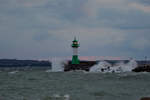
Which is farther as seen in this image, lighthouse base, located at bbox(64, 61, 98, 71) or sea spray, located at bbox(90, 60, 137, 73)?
lighthouse base, located at bbox(64, 61, 98, 71)

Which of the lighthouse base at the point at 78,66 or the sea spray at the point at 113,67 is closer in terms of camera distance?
the sea spray at the point at 113,67

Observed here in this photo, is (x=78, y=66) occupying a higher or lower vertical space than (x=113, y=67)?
higher

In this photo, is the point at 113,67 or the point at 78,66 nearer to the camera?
the point at 78,66

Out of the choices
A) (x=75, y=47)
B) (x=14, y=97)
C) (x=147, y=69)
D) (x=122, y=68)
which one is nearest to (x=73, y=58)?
(x=75, y=47)

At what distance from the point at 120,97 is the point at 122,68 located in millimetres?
46492

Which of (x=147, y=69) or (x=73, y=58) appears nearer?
(x=147, y=69)

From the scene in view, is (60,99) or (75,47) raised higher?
(75,47)

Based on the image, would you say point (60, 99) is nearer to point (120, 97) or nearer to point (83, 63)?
point (120, 97)

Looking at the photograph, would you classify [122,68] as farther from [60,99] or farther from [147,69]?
[60,99]

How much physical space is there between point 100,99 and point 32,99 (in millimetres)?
3478

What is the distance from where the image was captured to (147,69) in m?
58.1

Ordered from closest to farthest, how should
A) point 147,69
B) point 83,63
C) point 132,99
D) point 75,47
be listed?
point 132,99 → point 147,69 → point 75,47 → point 83,63

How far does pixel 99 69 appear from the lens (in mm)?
63719

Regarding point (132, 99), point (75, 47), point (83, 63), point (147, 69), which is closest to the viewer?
point (132, 99)
